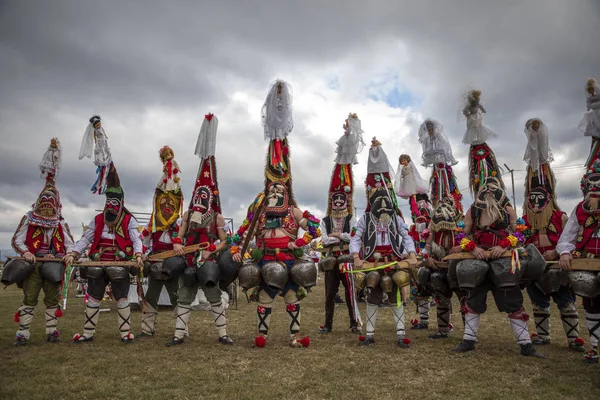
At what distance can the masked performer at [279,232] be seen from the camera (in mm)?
6402

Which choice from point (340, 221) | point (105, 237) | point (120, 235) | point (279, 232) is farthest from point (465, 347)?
point (105, 237)

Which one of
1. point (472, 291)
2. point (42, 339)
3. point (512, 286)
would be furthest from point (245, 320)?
point (512, 286)

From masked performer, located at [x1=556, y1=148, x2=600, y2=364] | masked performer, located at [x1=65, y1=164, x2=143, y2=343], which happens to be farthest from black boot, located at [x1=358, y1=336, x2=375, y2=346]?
masked performer, located at [x1=65, y1=164, x2=143, y2=343]

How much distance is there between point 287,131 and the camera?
7070 mm

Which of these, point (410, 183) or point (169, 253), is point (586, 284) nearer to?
point (410, 183)

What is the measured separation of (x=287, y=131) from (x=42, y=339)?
17.8 ft

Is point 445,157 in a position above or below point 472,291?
above

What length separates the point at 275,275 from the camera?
6.24 m

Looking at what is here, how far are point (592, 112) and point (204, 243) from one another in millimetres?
5976

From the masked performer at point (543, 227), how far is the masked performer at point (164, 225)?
5.51 m

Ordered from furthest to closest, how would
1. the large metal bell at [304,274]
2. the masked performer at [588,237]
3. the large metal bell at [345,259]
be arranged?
the large metal bell at [345,259], the large metal bell at [304,274], the masked performer at [588,237]

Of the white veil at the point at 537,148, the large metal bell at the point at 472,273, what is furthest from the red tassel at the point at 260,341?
the white veil at the point at 537,148

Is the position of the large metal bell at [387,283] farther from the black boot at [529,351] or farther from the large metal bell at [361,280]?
the black boot at [529,351]

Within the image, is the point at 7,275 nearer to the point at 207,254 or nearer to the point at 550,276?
the point at 207,254
